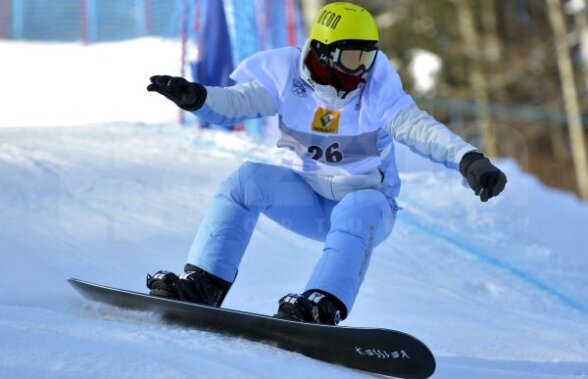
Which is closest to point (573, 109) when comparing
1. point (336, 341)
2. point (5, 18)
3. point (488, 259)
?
point (5, 18)

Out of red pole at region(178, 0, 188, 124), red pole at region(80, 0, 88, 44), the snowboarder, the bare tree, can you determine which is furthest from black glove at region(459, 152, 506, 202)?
the bare tree

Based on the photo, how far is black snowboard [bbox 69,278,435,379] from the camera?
2896 mm

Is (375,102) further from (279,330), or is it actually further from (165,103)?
(165,103)

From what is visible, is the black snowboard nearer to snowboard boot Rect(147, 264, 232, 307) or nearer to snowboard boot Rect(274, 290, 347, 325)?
snowboard boot Rect(274, 290, 347, 325)

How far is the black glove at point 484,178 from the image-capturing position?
312 centimetres

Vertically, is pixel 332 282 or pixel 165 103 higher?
pixel 165 103

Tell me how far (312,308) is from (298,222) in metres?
0.66

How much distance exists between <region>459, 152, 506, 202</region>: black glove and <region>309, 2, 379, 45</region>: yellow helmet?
0.66 m

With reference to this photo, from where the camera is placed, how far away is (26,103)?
930 centimetres

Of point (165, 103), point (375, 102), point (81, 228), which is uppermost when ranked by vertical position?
point (165, 103)

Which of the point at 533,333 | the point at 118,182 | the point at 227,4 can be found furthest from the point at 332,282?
the point at 227,4

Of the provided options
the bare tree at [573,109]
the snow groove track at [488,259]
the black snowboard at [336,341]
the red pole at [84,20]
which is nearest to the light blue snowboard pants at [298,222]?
the black snowboard at [336,341]

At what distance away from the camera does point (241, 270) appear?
4.82 metres

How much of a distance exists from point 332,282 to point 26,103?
6.73 m
